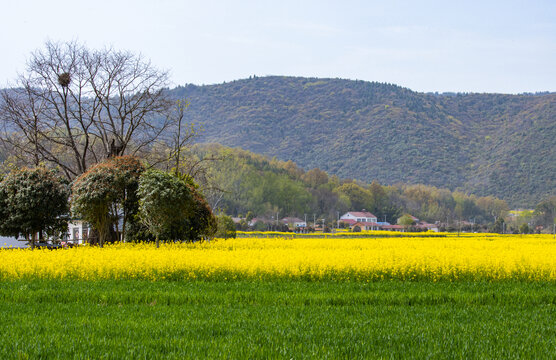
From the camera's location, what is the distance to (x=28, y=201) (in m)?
29.1

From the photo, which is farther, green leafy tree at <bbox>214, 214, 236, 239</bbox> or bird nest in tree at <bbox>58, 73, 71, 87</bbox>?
green leafy tree at <bbox>214, 214, 236, 239</bbox>

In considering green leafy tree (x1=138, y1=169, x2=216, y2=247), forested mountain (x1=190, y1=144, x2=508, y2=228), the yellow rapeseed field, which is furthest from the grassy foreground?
forested mountain (x1=190, y1=144, x2=508, y2=228)

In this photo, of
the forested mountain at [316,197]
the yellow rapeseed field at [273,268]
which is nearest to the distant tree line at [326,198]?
the forested mountain at [316,197]

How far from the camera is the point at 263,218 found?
136875mm

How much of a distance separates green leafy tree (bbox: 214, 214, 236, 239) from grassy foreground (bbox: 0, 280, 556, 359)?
25.5 meters

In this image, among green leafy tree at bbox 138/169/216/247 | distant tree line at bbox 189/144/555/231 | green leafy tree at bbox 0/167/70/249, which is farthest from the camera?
distant tree line at bbox 189/144/555/231

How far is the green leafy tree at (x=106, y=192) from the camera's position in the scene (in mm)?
28578

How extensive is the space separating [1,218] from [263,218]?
4247 inches

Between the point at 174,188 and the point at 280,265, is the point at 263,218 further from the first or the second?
the point at 280,265

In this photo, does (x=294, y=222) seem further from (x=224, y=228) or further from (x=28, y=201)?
(x=28, y=201)

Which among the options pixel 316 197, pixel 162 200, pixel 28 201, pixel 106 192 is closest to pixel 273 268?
pixel 162 200

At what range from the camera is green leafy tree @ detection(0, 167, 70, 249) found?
29191mm

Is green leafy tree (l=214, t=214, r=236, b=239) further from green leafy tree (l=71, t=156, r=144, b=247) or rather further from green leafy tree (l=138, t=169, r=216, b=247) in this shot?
green leafy tree (l=138, t=169, r=216, b=247)

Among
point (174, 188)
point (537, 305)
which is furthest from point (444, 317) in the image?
point (174, 188)
